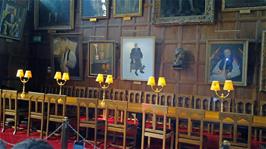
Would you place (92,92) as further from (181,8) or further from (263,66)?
(263,66)

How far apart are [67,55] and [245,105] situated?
573 centimetres

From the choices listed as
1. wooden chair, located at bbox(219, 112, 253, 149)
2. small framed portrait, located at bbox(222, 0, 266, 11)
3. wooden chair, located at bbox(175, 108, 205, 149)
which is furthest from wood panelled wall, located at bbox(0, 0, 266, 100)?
wooden chair, located at bbox(175, 108, 205, 149)

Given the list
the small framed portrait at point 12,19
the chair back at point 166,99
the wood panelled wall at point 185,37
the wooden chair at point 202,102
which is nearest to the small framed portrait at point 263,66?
the wood panelled wall at point 185,37

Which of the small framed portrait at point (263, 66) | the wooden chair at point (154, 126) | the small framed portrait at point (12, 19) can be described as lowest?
the wooden chair at point (154, 126)

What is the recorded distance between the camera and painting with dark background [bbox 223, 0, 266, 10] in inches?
275

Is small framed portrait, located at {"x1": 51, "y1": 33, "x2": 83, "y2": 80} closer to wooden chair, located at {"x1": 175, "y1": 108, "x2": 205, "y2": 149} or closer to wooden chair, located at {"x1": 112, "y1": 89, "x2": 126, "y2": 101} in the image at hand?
wooden chair, located at {"x1": 112, "y1": 89, "x2": 126, "y2": 101}

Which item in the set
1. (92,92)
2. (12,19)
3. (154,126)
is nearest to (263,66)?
(154,126)

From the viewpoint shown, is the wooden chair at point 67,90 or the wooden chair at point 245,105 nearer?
the wooden chair at point 245,105

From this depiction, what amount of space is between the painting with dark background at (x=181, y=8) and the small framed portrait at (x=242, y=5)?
581 millimetres

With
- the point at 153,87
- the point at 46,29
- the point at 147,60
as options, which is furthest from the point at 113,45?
the point at 46,29

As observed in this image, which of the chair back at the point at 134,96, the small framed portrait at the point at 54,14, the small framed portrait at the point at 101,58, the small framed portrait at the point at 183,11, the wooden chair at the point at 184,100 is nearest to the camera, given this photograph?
the small framed portrait at the point at 183,11

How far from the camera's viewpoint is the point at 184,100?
7891mm

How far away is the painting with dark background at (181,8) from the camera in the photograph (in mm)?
7695

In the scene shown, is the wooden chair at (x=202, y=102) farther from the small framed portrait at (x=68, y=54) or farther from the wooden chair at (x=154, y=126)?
the small framed portrait at (x=68, y=54)
